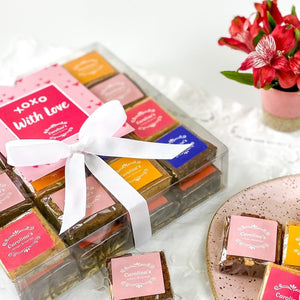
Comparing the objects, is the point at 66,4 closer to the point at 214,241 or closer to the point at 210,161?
the point at 210,161

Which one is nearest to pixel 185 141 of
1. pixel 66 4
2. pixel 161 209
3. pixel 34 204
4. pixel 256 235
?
pixel 161 209

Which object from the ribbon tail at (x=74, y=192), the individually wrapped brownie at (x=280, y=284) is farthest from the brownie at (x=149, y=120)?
the individually wrapped brownie at (x=280, y=284)

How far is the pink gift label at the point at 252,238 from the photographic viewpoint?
1.62m

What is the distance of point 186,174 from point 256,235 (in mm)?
274

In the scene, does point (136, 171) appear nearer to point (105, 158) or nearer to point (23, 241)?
point (105, 158)

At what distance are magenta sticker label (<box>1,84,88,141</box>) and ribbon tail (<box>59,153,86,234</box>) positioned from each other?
0.12 meters

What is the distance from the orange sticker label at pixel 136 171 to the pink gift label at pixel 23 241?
277 mm

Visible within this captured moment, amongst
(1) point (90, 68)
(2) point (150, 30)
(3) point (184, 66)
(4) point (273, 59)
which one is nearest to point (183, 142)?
(4) point (273, 59)

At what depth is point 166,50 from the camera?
251cm

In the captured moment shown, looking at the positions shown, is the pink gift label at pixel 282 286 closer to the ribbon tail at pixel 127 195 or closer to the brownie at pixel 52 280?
the ribbon tail at pixel 127 195

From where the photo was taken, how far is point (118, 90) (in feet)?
6.61

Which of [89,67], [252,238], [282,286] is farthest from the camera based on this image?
[89,67]

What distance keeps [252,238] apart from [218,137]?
55cm

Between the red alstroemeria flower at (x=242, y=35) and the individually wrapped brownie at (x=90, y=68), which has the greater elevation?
the red alstroemeria flower at (x=242, y=35)
